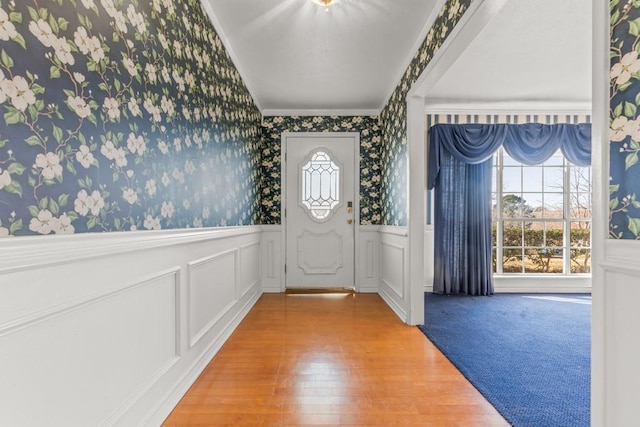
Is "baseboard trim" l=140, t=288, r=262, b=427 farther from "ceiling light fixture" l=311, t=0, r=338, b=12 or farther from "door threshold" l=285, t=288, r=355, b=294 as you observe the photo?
"ceiling light fixture" l=311, t=0, r=338, b=12

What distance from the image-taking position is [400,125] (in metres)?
3.54

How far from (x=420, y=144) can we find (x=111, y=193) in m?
2.53

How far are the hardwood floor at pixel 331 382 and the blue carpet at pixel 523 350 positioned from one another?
137 millimetres

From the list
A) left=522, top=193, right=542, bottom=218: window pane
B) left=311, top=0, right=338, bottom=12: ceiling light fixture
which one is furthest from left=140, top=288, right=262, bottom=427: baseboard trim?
left=522, top=193, right=542, bottom=218: window pane

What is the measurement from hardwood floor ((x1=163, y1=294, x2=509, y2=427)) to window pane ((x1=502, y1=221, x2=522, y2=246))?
2.40 m

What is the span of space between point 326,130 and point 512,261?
118 inches

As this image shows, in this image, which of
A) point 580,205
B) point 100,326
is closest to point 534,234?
point 580,205

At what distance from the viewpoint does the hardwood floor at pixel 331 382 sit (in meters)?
1.68

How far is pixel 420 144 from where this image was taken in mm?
3123

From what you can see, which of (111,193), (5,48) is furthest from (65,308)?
(5,48)

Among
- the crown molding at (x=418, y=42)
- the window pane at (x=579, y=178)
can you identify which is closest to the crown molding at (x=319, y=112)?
the crown molding at (x=418, y=42)

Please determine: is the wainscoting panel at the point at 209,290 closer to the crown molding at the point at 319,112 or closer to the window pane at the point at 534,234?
the crown molding at the point at 319,112

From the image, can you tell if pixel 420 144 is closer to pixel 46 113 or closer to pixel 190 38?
pixel 190 38

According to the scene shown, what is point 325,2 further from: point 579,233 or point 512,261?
point 579,233
